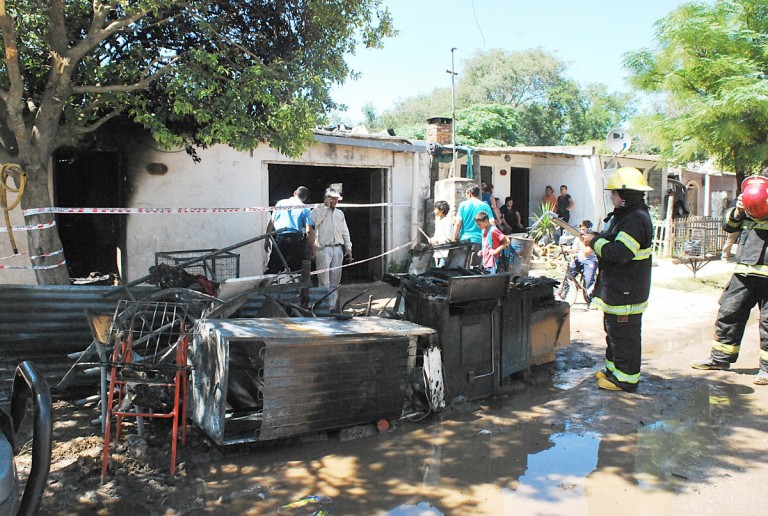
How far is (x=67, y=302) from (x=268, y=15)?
381cm

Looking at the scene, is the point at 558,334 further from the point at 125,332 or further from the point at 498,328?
the point at 125,332

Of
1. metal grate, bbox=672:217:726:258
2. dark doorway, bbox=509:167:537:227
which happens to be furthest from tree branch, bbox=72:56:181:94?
dark doorway, bbox=509:167:537:227

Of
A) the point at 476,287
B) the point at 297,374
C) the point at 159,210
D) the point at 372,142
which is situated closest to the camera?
the point at 297,374

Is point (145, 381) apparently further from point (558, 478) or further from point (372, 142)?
point (372, 142)

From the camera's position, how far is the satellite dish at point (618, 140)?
1052 cm

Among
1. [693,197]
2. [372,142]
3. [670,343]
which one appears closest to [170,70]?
[372,142]

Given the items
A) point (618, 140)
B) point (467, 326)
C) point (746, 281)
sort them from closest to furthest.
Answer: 1. point (467, 326)
2. point (746, 281)
3. point (618, 140)

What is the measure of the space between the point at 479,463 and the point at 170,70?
459 centimetres

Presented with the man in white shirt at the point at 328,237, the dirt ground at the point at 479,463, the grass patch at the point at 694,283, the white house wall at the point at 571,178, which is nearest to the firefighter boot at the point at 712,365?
the dirt ground at the point at 479,463

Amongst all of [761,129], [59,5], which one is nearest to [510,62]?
[761,129]

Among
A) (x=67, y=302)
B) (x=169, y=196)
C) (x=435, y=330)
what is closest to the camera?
(x=435, y=330)

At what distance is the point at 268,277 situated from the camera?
513 cm

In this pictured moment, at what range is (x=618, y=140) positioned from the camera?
10.7m

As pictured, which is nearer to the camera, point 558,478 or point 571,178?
point 558,478
